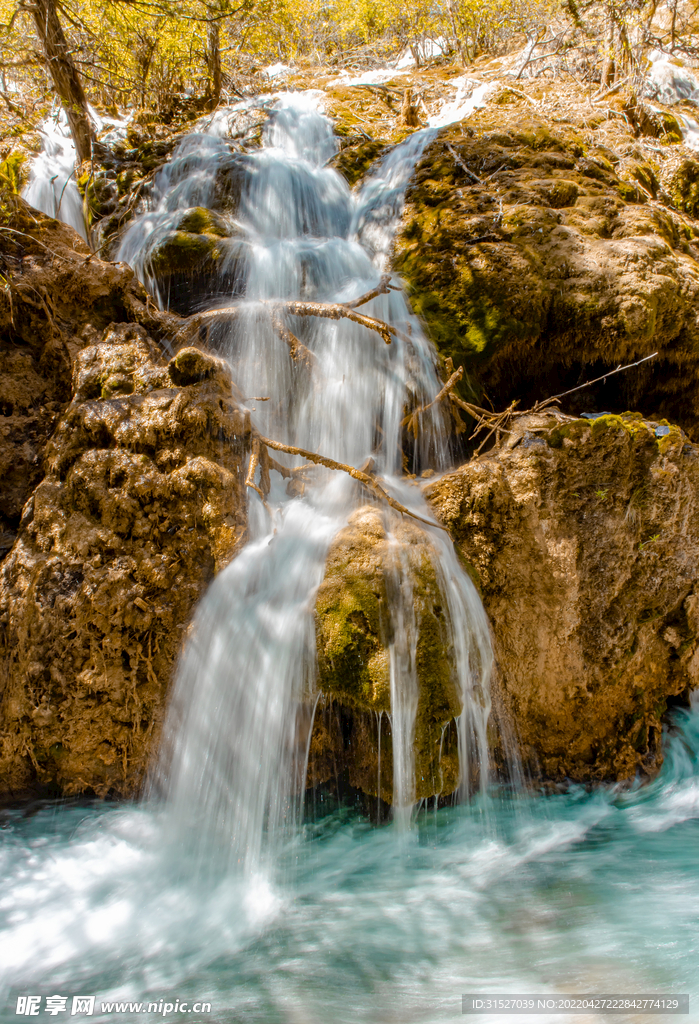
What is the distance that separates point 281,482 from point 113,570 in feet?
4.15

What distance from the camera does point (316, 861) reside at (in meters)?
3.17

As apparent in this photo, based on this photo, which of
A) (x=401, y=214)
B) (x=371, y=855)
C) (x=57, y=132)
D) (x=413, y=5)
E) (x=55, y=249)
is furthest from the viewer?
(x=413, y=5)

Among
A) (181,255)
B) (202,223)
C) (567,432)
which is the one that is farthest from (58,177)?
(567,432)

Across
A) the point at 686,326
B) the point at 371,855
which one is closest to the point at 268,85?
the point at 686,326

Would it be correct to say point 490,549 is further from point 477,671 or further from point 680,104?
point 680,104

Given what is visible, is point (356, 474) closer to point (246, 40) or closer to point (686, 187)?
point (686, 187)

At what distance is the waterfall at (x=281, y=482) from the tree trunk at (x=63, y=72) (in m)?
1.01

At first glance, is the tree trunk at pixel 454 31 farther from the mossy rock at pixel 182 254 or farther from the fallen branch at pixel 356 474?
the fallen branch at pixel 356 474

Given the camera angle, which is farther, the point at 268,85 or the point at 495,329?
the point at 268,85

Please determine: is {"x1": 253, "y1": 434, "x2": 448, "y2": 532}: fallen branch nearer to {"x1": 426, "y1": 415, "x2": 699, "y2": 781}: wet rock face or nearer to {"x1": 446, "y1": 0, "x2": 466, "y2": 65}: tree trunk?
{"x1": 426, "y1": 415, "x2": 699, "y2": 781}: wet rock face

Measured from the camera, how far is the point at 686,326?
4.64 metres

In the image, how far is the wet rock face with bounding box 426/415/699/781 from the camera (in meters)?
3.59

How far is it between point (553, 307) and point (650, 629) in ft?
8.36

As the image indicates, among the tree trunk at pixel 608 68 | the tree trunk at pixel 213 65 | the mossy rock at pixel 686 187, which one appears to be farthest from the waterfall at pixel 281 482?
the tree trunk at pixel 608 68
